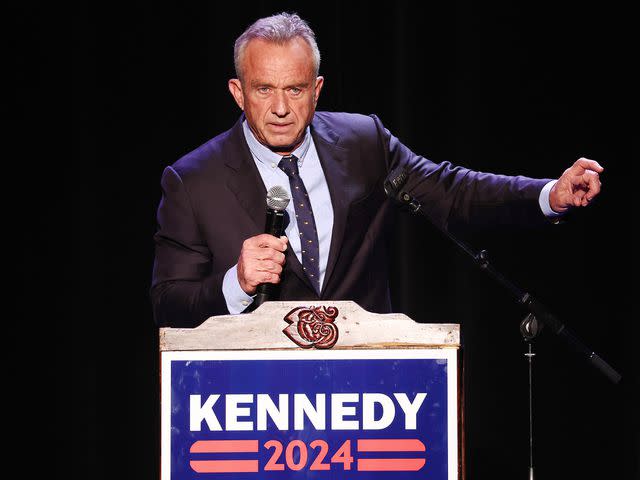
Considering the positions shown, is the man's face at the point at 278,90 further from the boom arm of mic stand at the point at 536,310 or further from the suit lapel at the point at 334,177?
the boom arm of mic stand at the point at 536,310

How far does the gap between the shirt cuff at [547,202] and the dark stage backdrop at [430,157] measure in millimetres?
1053

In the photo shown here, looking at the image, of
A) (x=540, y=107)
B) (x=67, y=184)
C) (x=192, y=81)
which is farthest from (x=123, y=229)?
(x=540, y=107)

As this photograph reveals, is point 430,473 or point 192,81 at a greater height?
point 192,81

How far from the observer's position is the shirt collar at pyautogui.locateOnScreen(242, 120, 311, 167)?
7.34 feet

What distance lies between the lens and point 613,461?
320 cm

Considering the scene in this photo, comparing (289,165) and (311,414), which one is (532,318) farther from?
(289,165)

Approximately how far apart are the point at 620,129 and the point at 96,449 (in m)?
2.00

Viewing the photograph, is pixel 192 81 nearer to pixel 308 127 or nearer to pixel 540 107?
pixel 308 127

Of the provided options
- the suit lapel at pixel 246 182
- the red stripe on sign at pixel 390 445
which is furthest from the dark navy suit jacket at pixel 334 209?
the red stripe on sign at pixel 390 445

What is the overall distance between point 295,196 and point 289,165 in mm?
82

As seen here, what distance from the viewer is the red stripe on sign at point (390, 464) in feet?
5.45

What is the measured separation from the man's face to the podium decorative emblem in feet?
2.06

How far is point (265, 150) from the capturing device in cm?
224

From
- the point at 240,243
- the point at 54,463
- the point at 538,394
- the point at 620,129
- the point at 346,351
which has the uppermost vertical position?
the point at 620,129
